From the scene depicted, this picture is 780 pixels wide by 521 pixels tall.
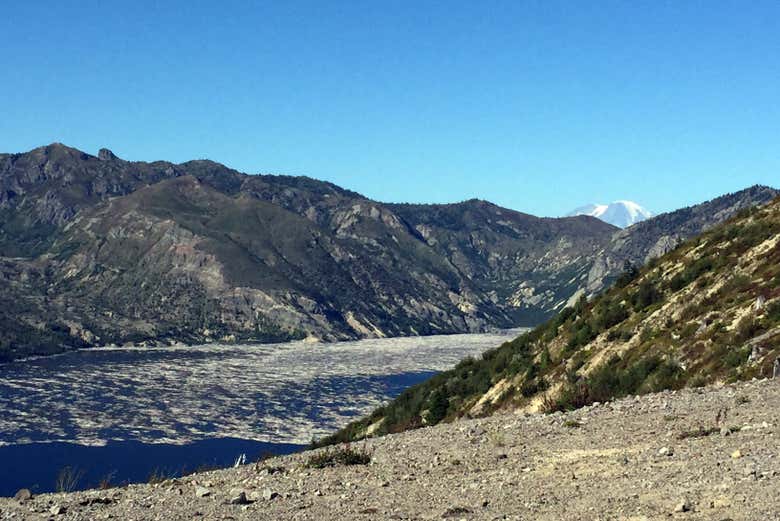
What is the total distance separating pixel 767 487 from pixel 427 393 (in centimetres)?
7776

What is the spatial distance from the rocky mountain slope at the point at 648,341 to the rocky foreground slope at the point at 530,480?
391 inches

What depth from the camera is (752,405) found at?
2680cm

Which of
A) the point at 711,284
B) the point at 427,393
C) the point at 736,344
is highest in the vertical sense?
the point at 711,284

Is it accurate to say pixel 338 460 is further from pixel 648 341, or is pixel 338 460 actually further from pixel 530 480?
pixel 648 341

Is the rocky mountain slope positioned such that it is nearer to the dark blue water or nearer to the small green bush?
the small green bush

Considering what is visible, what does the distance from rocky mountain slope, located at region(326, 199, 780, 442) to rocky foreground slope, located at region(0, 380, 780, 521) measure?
992 centimetres

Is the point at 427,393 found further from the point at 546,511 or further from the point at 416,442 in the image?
the point at 546,511

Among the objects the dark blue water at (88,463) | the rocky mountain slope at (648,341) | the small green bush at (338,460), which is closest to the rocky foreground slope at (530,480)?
the small green bush at (338,460)

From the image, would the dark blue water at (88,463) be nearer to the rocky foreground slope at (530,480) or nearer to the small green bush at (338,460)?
the small green bush at (338,460)

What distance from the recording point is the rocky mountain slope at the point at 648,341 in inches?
1683

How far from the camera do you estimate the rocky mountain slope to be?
42750 mm

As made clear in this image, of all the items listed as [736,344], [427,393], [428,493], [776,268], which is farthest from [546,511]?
[427,393]

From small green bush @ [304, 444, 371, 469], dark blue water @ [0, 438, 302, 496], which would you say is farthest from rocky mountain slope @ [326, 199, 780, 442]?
dark blue water @ [0, 438, 302, 496]

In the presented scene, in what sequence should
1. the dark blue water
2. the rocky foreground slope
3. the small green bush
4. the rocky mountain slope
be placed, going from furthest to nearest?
the dark blue water < the rocky mountain slope < the small green bush < the rocky foreground slope
